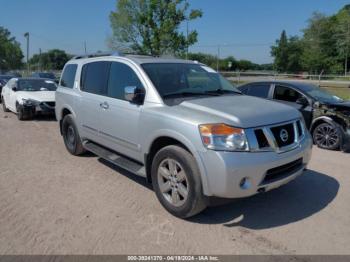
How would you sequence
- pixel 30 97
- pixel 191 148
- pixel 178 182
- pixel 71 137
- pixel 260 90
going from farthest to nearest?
pixel 30 97
pixel 260 90
pixel 71 137
pixel 178 182
pixel 191 148

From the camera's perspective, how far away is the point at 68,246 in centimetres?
320

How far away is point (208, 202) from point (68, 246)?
149 centimetres

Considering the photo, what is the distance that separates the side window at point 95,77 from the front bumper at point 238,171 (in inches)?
98.7

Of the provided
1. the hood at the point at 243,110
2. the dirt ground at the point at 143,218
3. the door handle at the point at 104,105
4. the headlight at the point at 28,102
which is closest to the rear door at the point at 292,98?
the dirt ground at the point at 143,218

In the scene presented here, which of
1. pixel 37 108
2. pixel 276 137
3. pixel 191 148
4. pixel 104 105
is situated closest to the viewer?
pixel 191 148

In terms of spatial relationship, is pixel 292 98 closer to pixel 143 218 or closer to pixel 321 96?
pixel 321 96

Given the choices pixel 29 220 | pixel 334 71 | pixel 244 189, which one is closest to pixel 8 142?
pixel 29 220

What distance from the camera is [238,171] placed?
3.26 meters

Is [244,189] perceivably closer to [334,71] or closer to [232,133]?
[232,133]

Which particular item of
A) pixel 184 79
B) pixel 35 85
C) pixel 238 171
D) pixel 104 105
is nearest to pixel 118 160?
pixel 104 105

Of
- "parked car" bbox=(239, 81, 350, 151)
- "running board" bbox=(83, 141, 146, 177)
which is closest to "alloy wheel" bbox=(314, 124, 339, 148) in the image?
"parked car" bbox=(239, 81, 350, 151)

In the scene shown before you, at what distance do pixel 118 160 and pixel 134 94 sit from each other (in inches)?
43.6

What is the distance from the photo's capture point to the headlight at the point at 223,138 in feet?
10.9

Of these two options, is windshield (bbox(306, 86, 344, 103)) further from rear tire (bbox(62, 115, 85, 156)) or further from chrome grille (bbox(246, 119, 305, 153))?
rear tire (bbox(62, 115, 85, 156))
